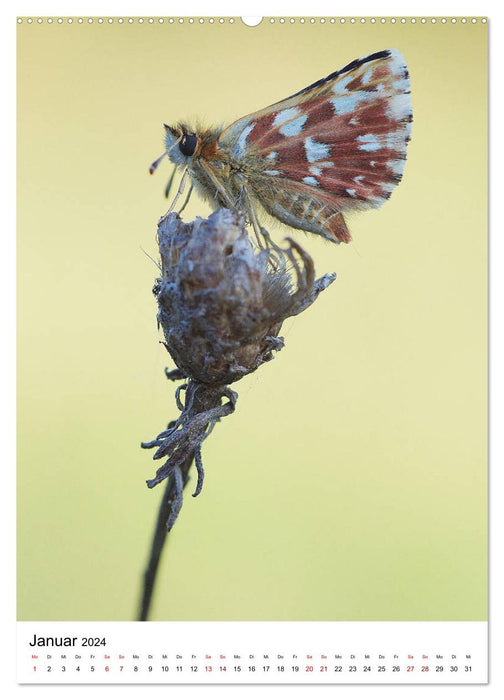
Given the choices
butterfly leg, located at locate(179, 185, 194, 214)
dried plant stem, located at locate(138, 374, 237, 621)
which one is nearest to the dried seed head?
dried plant stem, located at locate(138, 374, 237, 621)

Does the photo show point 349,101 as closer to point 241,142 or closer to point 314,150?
point 314,150

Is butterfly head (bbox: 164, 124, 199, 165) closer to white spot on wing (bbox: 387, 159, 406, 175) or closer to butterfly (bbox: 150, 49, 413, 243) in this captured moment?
butterfly (bbox: 150, 49, 413, 243)

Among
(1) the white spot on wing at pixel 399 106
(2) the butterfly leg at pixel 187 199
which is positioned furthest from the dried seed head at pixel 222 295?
(1) the white spot on wing at pixel 399 106

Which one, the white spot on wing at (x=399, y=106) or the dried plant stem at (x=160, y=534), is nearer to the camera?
the dried plant stem at (x=160, y=534)

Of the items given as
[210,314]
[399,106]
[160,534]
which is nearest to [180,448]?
[160,534]

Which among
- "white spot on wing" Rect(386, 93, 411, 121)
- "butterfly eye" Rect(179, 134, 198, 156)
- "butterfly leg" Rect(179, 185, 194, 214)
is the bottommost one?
"butterfly leg" Rect(179, 185, 194, 214)

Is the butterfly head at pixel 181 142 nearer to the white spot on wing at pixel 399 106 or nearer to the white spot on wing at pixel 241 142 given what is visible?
the white spot on wing at pixel 241 142
